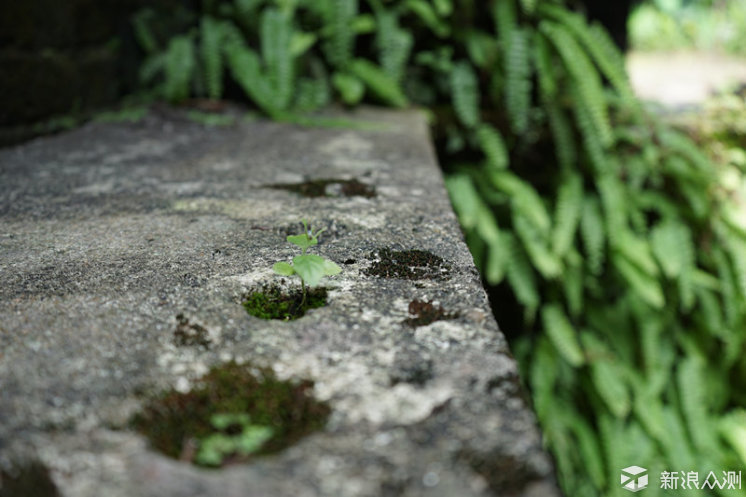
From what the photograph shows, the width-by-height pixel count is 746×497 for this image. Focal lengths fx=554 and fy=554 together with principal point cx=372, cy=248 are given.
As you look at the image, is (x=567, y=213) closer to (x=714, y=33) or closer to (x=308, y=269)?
(x=308, y=269)

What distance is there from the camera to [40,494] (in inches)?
25.6

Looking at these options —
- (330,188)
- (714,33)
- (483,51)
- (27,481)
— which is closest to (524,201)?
(483,51)

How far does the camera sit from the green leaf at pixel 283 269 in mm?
1054

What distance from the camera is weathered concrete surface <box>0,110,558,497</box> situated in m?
0.66

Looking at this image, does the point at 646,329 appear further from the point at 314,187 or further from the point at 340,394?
the point at 340,394

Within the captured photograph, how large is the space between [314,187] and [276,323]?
2.66 feet

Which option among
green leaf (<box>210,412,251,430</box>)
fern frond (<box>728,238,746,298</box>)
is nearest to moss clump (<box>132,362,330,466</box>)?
green leaf (<box>210,412,251,430</box>)

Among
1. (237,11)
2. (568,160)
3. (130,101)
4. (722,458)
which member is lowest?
(722,458)

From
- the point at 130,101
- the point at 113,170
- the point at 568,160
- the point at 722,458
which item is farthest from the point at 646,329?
the point at 130,101

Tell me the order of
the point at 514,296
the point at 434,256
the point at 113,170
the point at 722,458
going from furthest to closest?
the point at 514,296 → the point at 722,458 → the point at 113,170 → the point at 434,256

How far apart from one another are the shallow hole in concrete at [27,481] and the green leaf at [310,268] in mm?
465

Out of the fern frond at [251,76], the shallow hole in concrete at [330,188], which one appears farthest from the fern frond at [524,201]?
the fern frond at [251,76]

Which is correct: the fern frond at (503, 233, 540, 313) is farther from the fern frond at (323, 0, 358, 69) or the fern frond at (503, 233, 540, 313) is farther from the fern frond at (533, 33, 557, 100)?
the fern frond at (323, 0, 358, 69)

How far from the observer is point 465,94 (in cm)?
295
